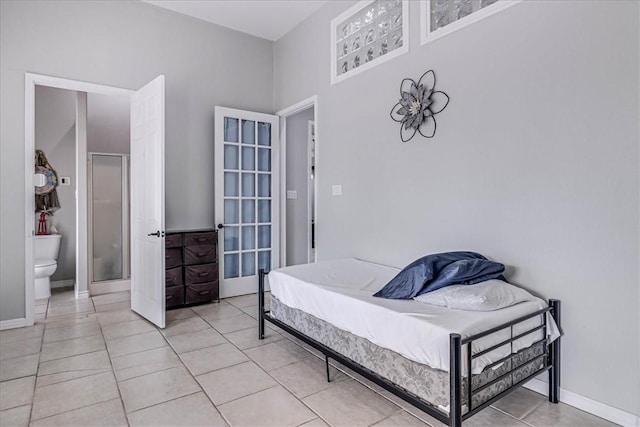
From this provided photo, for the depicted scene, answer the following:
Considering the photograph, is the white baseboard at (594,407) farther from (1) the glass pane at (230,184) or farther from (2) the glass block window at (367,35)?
(1) the glass pane at (230,184)

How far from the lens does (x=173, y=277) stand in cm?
391

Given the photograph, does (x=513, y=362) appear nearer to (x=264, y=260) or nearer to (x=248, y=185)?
(x=264, y=260)

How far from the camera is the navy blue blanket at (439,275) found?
6.96 ft

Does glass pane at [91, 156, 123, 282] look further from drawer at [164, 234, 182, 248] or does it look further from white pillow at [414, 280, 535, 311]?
white pillow at [414, 280, 535, 311]

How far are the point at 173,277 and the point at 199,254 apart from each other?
356 mm

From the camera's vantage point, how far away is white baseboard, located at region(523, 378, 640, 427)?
1.90 metres

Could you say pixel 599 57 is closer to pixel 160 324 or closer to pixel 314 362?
pixel 314 362

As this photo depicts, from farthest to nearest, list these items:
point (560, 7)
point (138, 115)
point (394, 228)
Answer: point (138, 115), point (394, 228), point (560, 7)

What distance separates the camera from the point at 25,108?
335 centimetres

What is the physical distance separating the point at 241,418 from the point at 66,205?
4264mm

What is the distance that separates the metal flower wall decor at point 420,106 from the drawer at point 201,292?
104 inches

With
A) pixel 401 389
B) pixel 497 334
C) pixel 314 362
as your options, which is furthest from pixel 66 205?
pixel 497 334

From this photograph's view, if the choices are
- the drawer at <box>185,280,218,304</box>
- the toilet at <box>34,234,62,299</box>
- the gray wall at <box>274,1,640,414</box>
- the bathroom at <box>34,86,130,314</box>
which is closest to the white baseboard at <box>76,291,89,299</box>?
the bathroom at <box>34,86,130,314</box>

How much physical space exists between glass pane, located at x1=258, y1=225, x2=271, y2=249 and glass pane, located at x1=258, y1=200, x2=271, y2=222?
10 centimetres
